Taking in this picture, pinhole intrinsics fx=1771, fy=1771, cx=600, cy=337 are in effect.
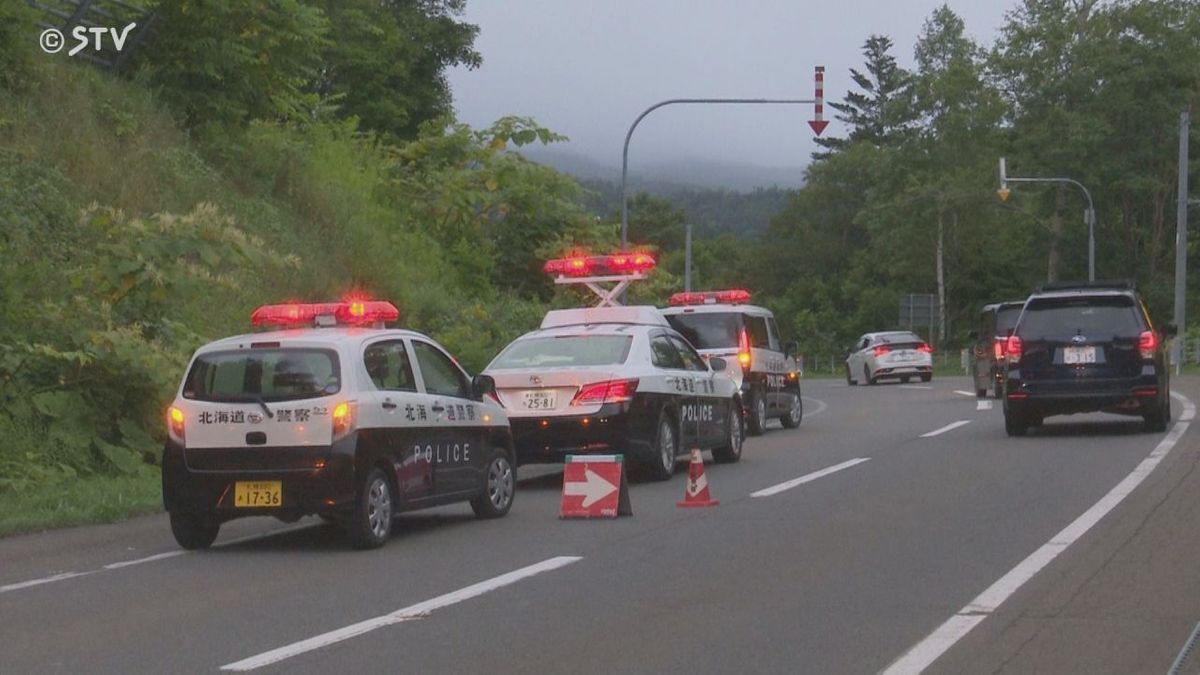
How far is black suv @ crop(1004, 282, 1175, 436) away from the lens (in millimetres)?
21172

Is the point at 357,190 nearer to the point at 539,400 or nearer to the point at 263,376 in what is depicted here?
the point at 539,400

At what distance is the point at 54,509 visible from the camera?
48.2 feet

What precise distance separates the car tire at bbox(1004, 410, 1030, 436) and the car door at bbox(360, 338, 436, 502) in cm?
1065

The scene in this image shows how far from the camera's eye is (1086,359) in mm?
21250

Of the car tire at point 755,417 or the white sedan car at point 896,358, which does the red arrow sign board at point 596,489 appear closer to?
the car tire at point 755,417

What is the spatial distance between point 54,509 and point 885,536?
6916 millimetres

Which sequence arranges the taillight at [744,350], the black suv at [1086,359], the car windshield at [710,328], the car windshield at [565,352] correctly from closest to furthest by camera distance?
the car windshield at [565,352] < the black suv at [1086,359] < the taillight at [744,350] < the car windshield at [710,328]

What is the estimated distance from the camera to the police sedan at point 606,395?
54.9ft

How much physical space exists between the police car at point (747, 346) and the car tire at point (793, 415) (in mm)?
34

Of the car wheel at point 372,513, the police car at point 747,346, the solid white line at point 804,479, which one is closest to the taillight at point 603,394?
the solid white line at point 804,479

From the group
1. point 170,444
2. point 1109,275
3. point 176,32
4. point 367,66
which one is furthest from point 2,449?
point 1109,275

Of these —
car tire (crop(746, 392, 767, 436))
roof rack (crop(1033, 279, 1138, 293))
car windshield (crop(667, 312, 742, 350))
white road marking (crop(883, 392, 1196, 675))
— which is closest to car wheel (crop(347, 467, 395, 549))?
white road marking (crop(883, 392, 1196, 675))

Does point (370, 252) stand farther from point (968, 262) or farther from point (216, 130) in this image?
point (968, 262)

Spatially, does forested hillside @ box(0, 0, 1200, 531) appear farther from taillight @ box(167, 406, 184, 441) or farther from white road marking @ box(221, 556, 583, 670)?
white road marking @ box(221, 556, 583, 670)
